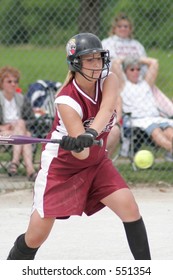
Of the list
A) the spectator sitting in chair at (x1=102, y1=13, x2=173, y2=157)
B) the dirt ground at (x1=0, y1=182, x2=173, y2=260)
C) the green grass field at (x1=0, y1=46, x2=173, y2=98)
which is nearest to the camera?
the dirt ground at (x1=0, y1=182, x2=173, y2=260)

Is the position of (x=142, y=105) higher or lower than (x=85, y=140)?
lower

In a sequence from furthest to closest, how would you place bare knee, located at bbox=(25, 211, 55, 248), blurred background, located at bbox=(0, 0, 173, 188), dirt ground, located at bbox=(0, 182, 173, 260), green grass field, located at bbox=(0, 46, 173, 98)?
1. green grass field, located at bbox=(0, 46, 173, 98)
2. blurred background, located at bbox=(0, 0, 173, 188)
3. dirt ground, located at bbox=(0, 182, 173, 260)
4. bare knee, located at bbox=(25, 211, 55, 248)

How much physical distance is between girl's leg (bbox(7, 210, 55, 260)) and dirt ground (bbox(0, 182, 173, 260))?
0.89 metres

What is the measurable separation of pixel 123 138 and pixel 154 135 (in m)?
0.36

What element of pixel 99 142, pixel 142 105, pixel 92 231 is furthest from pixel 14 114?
pixel 99 142

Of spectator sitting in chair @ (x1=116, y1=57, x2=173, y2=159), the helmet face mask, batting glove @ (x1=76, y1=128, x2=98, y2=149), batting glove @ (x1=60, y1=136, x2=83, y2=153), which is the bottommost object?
spectator sitting in chair @ (x1=116, y1=57, x2=173, y2=159)

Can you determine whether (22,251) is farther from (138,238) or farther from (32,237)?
(138,238)

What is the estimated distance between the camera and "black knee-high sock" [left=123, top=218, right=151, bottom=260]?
497cm

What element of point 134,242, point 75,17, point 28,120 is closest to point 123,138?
point 28,120

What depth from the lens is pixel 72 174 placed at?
496 cm

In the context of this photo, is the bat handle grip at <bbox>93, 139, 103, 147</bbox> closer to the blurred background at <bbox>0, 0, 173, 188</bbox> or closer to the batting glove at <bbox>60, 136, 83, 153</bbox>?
the batting glove at <bbox>60, 136, 83, 153</bbox>

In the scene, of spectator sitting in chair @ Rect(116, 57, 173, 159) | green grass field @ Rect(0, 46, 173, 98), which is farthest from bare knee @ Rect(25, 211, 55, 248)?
green grass field @ Rect(0, 46, 173, 98)

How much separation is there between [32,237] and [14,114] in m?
3.98

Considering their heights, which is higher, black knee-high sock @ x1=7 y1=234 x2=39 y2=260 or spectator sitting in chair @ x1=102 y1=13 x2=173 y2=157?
spectator sitting in chair @ x1=102 y1=13 x2=173 y2=157
